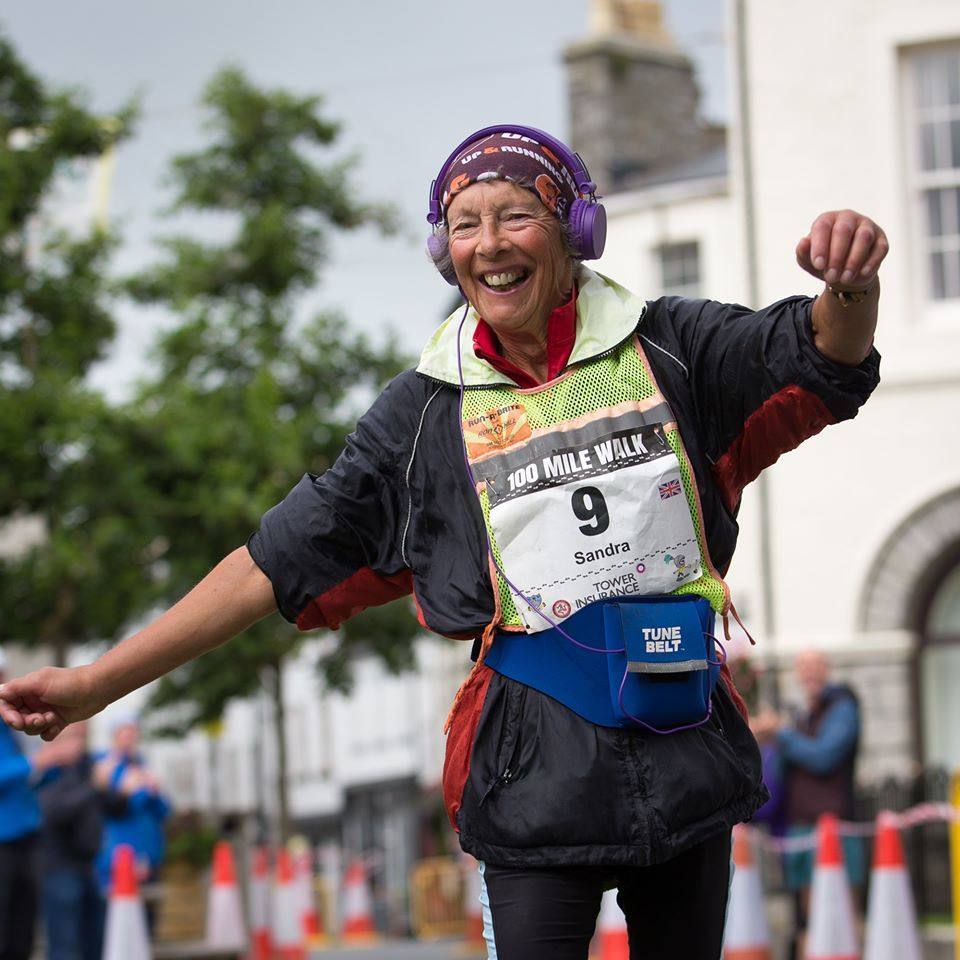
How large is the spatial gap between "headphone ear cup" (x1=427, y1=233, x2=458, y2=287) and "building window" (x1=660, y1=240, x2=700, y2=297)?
829 inches

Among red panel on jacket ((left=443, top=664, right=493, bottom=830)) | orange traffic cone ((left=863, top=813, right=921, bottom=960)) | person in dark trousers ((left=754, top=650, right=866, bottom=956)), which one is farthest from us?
person in dark trousers ((left=754, top=650, right=866, bottom=956))

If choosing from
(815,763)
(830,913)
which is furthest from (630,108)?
(830,913)

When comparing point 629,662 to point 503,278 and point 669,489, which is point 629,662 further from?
point 503,278

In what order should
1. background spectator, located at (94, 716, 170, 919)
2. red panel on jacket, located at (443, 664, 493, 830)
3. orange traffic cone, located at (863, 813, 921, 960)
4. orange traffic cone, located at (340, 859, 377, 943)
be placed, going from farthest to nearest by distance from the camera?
1. orange traffic cone, located at (340, 859, 377, 943)
2. background spectator, located at (94, 716, 170, 919)
3. orange traffic cone, located at (863, 813, 921, 960)
4. red panel on jacket, located at (443, 664, 493, 830)

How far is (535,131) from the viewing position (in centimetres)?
361

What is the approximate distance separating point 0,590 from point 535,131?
15.4 m

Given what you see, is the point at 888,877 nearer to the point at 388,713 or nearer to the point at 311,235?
the point at 311,235

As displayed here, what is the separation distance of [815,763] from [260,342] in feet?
46.1

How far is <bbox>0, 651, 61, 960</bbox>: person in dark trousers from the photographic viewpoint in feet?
30.6

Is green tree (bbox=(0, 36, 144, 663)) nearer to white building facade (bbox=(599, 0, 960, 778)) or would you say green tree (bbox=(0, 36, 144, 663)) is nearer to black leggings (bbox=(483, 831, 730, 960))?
white building facade (bbox=(599, 0, 960, 778))

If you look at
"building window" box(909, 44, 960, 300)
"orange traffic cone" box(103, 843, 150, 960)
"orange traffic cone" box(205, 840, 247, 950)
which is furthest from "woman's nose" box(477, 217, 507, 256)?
"building window" box(909, 44, 960, 300)

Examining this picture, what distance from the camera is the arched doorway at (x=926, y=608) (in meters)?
19.3

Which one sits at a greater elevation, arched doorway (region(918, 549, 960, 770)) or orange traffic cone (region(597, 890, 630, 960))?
arched doorway (region(918, 549, 960, 770))

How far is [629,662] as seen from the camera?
3336 mm
